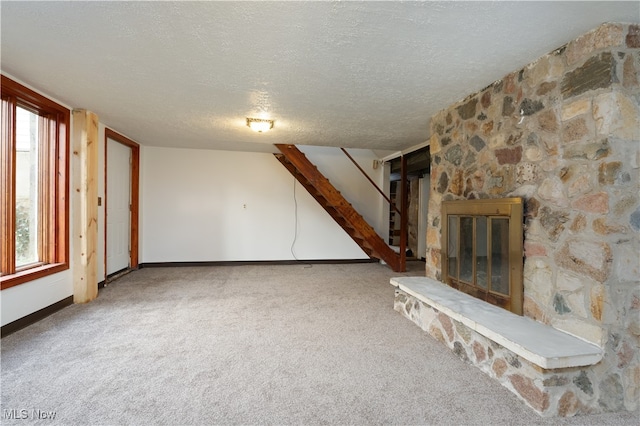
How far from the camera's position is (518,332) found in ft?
5.66

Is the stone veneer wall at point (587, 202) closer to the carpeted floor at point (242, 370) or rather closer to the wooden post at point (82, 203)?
the carpeted floor at point (242, 370)

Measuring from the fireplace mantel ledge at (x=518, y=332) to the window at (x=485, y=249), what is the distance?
107 mm

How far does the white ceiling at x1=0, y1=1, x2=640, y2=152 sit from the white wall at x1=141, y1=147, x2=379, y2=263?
215 cm

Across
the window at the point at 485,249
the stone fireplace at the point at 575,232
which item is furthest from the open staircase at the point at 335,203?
the stone fireplace at the point at 575,232

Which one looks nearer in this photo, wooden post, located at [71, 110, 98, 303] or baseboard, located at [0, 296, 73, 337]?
baseboard, located at [0, 296, 73, 337]

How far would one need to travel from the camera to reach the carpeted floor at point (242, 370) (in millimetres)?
1518

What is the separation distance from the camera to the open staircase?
473 centimetres

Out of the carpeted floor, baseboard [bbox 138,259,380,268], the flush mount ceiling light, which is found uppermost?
the flush mount ceiling light

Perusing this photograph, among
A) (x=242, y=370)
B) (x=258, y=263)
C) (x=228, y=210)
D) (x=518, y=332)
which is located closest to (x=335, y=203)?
(x=258, y=263)

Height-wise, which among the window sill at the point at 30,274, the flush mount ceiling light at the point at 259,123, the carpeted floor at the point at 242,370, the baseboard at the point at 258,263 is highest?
the flush mount ceiling light at the point at 259,123

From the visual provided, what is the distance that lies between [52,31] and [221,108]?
141cm

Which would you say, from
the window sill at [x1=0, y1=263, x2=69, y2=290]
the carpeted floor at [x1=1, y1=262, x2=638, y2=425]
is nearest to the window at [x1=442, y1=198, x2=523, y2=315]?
the carpeted floor at [x1=1, y1=262, x2=638, y2=425]
